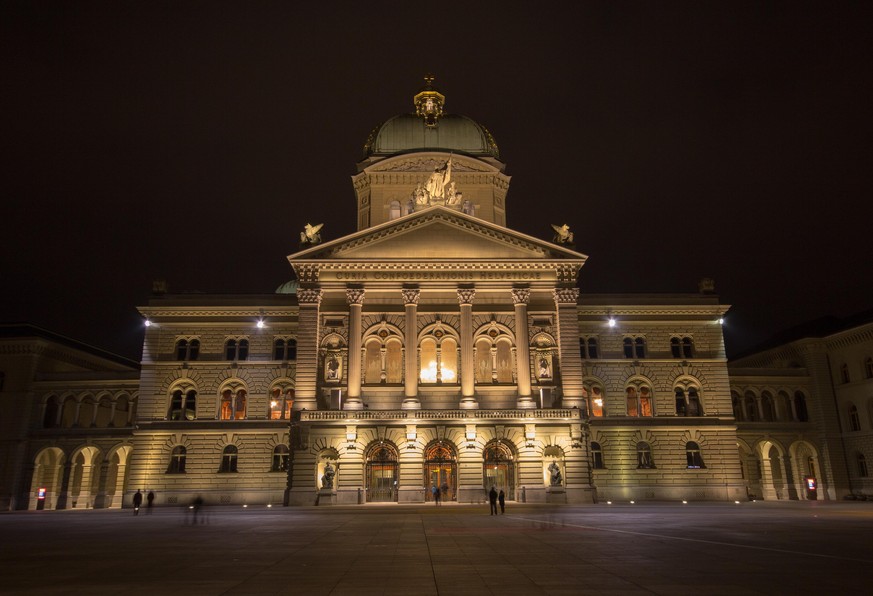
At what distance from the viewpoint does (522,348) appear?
168ft

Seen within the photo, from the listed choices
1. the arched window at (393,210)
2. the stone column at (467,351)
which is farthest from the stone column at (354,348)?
the arched window at (393,210)

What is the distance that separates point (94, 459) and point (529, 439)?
127ft

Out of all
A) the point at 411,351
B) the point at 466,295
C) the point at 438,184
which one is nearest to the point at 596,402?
the point at 466,295

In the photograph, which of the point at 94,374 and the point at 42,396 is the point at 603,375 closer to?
the point at 94,374

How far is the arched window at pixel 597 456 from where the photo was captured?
55938mm

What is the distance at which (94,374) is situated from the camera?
60.5 meters

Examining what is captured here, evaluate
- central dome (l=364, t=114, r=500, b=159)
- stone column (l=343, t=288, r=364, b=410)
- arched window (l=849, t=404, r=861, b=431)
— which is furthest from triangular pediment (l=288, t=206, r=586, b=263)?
arched window (l=849, t=404, r=861, b=431)

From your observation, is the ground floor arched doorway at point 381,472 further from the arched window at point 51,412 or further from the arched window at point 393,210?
the arched window at point 51,412

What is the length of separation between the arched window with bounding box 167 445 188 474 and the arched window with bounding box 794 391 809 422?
51.6 metres

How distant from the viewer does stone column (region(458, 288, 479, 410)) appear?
1930 inches

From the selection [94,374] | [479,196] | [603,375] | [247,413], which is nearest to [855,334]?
[603,375]

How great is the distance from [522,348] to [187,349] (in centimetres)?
2719

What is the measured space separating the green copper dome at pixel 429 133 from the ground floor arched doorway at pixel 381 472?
2828cm

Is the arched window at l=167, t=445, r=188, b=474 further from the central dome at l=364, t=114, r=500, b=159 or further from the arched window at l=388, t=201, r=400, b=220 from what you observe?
the central dome at l=364, t=114, r=500, b=159
